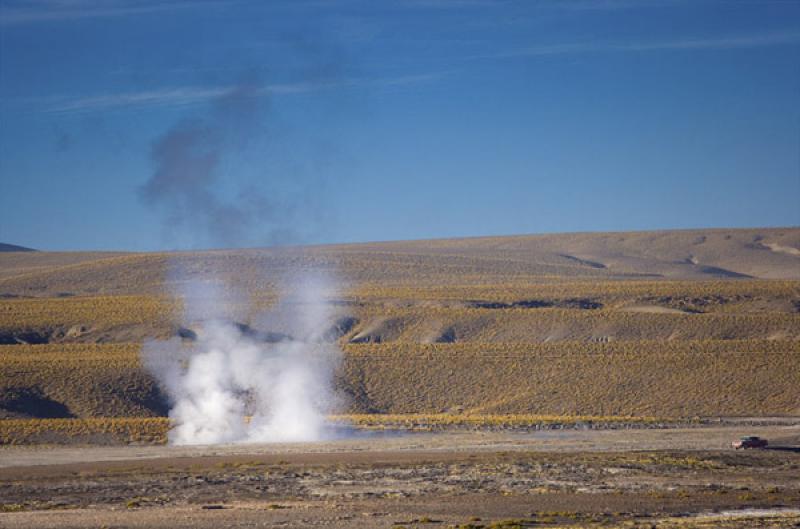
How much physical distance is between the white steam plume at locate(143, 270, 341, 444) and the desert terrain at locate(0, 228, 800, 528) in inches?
54.7

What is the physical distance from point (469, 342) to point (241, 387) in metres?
27.8

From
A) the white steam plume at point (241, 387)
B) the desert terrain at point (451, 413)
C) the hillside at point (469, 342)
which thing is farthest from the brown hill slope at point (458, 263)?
the white steam plume at point (241, 387)

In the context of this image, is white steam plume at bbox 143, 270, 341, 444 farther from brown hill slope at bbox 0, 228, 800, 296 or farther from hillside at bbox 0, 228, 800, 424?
brown hill slope at bbox 0, 228, 800, 296

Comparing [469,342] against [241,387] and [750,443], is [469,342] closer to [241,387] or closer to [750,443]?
[241,387]

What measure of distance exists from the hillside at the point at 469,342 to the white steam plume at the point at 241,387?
1.80m

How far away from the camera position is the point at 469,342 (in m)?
83.2

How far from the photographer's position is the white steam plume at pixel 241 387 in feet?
184

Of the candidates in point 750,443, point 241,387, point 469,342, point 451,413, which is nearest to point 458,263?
point 469,342

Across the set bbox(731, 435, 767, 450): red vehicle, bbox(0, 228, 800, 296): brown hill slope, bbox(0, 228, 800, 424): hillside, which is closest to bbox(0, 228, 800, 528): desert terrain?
Result: bbox(0, 228, 800, 424): hillside

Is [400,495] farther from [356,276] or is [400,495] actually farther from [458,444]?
[356,276]

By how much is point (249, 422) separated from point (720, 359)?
93.4ft

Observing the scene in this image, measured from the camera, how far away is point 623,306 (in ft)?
314

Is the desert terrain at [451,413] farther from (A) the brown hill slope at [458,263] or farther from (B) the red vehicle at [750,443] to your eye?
(A) the brown hill slope at [458,263]

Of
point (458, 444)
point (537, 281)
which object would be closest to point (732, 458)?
point (458, 444)
